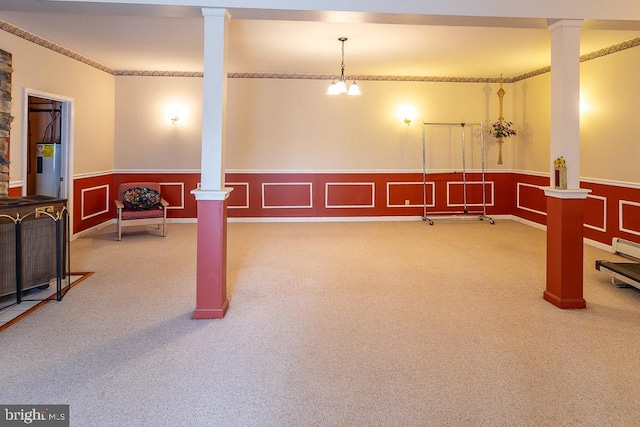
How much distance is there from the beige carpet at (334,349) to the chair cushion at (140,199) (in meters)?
1.64

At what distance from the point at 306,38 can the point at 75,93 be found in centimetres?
339

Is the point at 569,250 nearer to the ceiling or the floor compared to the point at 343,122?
nearer to the floor

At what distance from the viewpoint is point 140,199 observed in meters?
6.61

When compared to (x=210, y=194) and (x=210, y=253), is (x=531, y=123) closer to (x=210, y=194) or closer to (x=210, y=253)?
(x=210, y=194)

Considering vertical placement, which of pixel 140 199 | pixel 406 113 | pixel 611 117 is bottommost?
pixel 140 199

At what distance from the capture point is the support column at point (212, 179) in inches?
133

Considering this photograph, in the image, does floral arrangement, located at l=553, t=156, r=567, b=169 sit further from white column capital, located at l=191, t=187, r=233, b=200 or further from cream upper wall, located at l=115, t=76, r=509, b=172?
cream upper wall, located at l=115, t=76, r=509, b=172

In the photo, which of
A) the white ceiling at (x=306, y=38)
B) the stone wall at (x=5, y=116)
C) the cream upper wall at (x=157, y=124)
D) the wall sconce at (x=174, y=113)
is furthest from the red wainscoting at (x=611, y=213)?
the stone wall at (x=5, y=116)

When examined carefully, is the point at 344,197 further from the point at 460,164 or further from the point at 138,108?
the point at 138,108

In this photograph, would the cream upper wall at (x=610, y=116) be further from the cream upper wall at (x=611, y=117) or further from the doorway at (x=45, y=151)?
the doorway at (x=45, y=151)

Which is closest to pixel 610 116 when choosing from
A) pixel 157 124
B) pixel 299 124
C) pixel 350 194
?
pixel 350 194

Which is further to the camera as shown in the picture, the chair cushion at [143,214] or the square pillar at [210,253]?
the chair cushion at [143,214]

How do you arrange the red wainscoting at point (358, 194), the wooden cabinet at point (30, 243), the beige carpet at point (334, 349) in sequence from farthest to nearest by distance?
the red wainscoting at point (358, 194) → the wooden cabinet at point (30, 243) → the beige carpet at point (334, 349)

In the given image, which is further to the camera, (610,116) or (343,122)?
(343,122)
